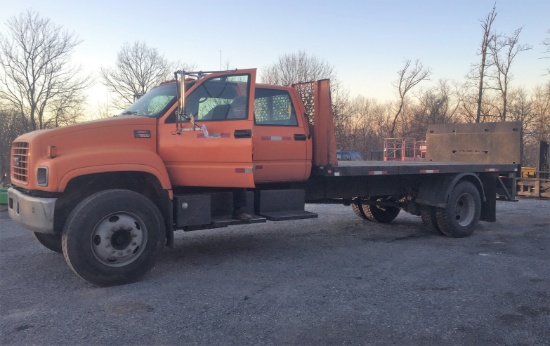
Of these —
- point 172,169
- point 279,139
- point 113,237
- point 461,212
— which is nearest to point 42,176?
point 113,237

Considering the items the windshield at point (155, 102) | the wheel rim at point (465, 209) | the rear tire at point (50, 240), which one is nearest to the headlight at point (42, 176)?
the rear tire at point (50, 240)

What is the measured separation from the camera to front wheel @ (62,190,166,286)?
5297mm

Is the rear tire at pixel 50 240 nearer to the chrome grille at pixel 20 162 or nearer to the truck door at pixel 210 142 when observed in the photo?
the chrome grille at pixel 20 162

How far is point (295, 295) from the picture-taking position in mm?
5141

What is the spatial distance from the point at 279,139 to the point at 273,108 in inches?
19.5

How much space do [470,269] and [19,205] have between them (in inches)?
232

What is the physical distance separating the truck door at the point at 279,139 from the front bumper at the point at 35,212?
2.70m

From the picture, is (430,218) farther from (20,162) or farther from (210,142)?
(20,162)

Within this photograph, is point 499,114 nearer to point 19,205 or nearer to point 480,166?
point 480,166

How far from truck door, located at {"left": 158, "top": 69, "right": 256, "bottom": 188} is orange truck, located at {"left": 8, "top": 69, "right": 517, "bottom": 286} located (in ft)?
0.04

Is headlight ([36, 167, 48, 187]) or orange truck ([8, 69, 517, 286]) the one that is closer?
headlight ([36, 167, 48, 187])

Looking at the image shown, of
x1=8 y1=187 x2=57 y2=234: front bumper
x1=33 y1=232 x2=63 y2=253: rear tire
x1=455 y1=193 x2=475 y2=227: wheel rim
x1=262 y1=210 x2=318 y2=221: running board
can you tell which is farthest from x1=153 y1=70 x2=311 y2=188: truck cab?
x1=455 y1=193 x2=475 y2=227: wheel rim

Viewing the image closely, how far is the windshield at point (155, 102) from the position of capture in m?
6.30

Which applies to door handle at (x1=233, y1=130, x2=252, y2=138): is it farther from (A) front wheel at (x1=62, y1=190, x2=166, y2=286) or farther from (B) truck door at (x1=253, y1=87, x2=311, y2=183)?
(A) front wheel at (x1=62, y1=190, x2=166, y2=286)
